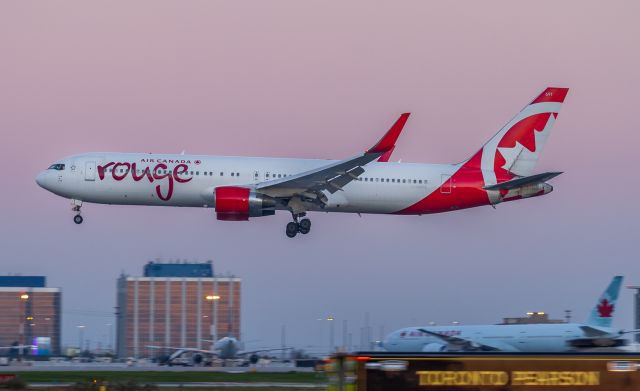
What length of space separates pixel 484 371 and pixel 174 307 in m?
118

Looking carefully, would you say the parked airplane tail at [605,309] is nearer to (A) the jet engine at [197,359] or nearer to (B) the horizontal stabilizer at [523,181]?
(B) the horizontal stabilizer at [523,181]

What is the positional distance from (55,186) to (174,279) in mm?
82561

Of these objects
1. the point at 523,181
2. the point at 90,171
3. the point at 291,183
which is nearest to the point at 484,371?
the point at 291,183

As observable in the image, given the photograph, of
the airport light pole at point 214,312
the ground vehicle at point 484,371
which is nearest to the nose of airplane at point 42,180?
the ground vehicle at point 484,371

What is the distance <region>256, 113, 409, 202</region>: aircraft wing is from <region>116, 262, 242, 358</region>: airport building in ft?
255

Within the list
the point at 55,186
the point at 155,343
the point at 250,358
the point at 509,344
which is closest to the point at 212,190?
the point at 55,186

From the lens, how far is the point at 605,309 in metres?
51.0

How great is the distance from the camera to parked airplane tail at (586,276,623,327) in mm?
50719

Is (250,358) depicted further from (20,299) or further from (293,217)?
(20,299)

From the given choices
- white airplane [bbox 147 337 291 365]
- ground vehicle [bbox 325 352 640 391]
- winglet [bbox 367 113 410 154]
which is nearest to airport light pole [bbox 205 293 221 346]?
white airplane [bbox 147 337 291 365]

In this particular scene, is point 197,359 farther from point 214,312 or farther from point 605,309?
point 214,312

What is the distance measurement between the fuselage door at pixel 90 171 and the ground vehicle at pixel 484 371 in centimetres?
3495

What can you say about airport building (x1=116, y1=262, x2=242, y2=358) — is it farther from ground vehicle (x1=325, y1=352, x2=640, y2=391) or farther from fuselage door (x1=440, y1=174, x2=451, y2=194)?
ground vehicle (x1=325, y1=352, x2=640, y2=391)

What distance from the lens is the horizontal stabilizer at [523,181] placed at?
49.9 m
